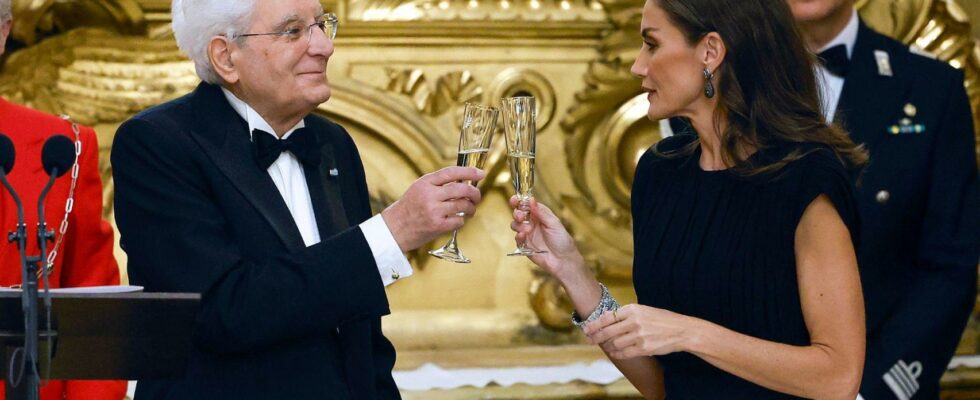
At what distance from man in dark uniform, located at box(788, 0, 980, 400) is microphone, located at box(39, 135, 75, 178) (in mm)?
1858

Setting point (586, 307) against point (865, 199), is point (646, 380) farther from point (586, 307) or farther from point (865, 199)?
point (865, 199)

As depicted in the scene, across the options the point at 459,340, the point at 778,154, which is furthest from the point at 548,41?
the point at 778,154

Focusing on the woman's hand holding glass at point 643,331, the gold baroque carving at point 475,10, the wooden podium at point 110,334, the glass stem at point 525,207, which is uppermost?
the gold baroque carving at point 475,10

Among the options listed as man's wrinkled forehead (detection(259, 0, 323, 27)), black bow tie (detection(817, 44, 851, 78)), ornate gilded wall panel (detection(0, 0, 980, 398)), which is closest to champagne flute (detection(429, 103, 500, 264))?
man's wrinkled forehead (detection(259, 0, 323, 27))

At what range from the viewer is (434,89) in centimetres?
427

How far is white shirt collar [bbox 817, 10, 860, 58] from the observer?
3.69m

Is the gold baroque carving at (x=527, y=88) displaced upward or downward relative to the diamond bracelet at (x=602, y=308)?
upward

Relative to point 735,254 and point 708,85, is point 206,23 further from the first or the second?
point 735,254

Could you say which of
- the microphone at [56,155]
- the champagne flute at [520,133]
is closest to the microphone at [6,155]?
the microphone at [56,155]

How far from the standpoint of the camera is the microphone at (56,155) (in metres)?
2.26

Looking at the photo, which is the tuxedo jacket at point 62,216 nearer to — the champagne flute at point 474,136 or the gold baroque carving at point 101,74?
the champagne flute at point 474,136

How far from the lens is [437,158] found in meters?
4.25

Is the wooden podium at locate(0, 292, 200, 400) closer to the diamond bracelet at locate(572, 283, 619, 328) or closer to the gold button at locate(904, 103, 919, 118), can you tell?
the diamond bracelet at locate(572, 283, 619, 328)

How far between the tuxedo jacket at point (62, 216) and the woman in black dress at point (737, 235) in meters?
0.94
